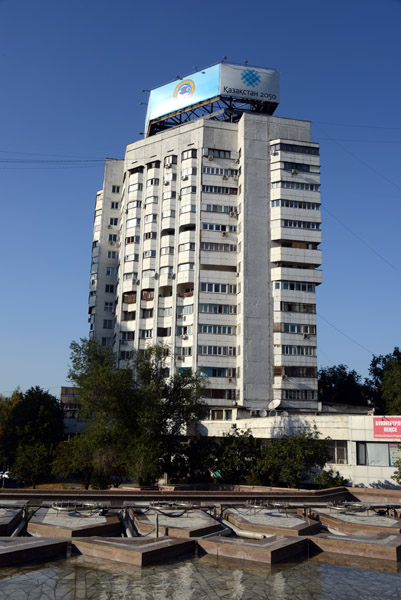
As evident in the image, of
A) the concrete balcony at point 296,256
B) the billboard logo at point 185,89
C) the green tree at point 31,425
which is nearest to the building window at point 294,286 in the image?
the concrete balcony at point 296,256

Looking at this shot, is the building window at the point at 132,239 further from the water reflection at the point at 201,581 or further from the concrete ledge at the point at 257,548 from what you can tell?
the water reflection at the point at 201,581

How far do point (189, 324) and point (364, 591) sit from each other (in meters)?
53.0

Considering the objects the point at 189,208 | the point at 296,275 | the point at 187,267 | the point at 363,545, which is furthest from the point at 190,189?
the point at 363,545

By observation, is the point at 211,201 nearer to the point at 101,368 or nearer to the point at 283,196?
the point at 283,196

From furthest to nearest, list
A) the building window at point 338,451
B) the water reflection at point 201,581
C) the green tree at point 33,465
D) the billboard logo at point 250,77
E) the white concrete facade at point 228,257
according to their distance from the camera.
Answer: the billboard logo at point 250,77, the white concrete facade at point 228,257, the green tree at point 33,465, the building window at point 338,451, the water reflection at point 201,581

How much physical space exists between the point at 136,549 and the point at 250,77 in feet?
229

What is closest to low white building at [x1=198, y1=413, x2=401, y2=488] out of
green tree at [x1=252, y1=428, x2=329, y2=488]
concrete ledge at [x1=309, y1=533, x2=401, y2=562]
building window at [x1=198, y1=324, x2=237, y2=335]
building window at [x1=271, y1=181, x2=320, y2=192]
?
green tree at [x1=252, y1=428, x2=329, y2=488]

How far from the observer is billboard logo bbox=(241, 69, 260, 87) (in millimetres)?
72312

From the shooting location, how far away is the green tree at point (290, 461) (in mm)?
34031

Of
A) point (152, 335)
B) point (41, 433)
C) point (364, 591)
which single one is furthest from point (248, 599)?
point (152, 335)

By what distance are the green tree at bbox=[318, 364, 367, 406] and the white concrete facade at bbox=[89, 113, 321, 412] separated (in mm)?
22432

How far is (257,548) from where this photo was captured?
14836mm

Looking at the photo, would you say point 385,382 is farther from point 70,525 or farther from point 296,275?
point 70,525

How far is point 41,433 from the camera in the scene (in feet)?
188
